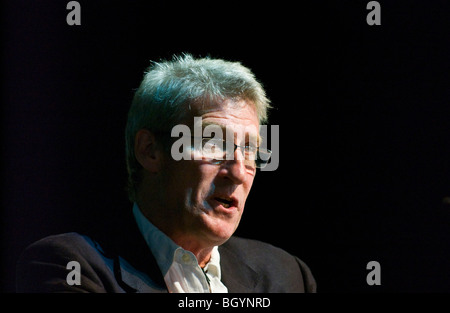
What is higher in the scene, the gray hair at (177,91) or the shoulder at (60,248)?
the gray hair at (177,91)

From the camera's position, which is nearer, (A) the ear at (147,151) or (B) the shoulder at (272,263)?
(A) the ear at (147,151)

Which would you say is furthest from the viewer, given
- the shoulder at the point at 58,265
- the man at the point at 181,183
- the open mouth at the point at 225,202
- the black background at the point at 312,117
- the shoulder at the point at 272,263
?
the shoulder at the point at 272,263

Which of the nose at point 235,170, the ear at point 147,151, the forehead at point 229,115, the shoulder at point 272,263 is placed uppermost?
the forehead at point 229,115

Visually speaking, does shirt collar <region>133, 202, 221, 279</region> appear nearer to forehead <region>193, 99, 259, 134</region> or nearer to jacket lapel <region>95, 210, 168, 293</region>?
jacket lapel <region>95, 210, 168, 293</region>

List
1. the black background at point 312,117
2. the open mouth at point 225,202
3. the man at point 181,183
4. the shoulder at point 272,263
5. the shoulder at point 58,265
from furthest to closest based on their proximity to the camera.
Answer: the shoulder at point 272,263 → the black background at point 312,117 → the open mouth at point 225,202 → the man at point 181,183 → the shoulder at point 58,265

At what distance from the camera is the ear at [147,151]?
2201mm

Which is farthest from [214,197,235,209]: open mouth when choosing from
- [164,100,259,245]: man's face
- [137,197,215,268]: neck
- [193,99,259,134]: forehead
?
[193,99,259,134]: forehead

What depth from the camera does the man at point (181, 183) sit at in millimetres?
2025

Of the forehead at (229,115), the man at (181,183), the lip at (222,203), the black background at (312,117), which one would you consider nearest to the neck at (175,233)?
the man at (181,183)

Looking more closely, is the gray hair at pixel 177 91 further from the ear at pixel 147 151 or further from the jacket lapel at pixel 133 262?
the jacket lapel at pixel 133 262

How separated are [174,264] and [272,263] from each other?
0.57 metres

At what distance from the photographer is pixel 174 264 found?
6.93 feet

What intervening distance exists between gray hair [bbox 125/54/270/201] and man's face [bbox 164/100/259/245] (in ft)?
0.21

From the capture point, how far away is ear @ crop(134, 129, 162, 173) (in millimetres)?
2201
